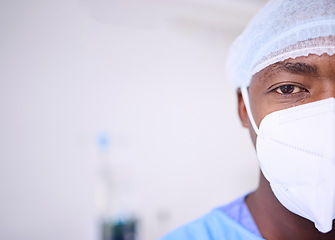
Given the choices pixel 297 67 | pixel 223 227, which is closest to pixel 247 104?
pixel 297 67

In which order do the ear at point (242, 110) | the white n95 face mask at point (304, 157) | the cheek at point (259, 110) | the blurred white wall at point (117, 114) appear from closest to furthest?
the white n95 face mask at point (304, 157) → the cheek at point (259, 110) → the ear at point (242, 110) → the blurred white wall at point (117, 114)

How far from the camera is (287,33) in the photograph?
715 mm

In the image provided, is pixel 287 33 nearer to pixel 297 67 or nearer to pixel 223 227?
pixel 297 67

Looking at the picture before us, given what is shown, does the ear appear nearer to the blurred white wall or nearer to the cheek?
the cheek

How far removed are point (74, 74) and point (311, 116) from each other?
1.50 m

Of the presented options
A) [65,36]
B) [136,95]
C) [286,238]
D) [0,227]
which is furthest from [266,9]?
[0,227]

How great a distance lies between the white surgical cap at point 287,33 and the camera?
2.22ft

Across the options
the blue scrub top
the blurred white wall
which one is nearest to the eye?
the blue scrub top

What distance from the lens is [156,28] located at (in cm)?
201

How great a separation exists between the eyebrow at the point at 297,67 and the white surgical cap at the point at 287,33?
0.02m

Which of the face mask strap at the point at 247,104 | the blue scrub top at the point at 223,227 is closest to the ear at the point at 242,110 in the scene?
the face mask strap at the point at 247,104

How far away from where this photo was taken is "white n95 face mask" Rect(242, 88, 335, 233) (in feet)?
1.98

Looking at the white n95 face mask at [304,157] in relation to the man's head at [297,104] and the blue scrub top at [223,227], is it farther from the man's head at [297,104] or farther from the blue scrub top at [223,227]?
the blue scrub top at [223,227]

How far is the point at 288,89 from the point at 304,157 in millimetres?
186
